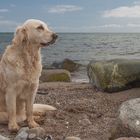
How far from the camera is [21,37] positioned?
7238 mm

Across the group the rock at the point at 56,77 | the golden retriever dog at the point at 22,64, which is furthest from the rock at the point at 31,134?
the rock at the point at 56,77

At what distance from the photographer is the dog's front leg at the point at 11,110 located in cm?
735

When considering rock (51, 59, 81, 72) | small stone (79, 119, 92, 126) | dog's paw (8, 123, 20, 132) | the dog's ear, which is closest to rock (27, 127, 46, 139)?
dog's paw (8, 123, 20, 132)

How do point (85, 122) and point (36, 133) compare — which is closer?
point (36, 133)

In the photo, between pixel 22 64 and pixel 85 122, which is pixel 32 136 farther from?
pixel 85 122

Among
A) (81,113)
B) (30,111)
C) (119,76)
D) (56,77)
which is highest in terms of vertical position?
(119,76)

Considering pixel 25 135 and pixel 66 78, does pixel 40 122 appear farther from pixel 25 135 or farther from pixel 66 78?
pixel 66 78

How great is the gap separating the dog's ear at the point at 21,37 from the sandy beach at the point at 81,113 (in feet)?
5.12

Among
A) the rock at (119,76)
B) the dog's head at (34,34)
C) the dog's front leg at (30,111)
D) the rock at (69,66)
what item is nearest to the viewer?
the dog's head at (34,34)

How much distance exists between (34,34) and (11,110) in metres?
1.41

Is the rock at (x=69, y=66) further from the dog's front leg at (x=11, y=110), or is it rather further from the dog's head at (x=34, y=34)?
the dog's head at (x=34, y=34)

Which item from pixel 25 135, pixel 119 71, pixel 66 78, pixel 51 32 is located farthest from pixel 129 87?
pixel 66 78

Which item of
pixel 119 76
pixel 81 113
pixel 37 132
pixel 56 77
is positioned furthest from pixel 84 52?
pixel 37 132

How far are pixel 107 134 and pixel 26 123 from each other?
1.59 metres
